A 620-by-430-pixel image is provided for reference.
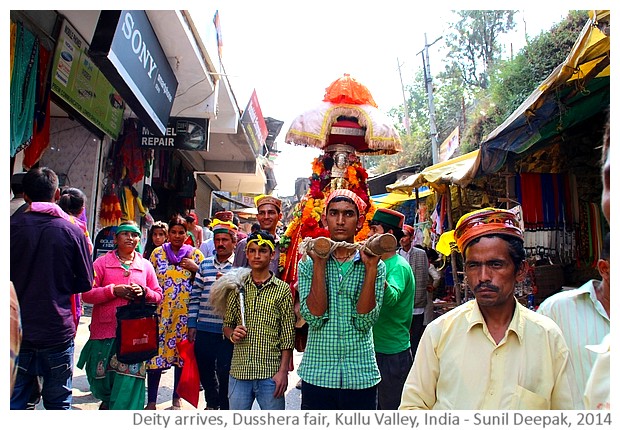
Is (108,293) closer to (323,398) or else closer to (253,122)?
(323,398)

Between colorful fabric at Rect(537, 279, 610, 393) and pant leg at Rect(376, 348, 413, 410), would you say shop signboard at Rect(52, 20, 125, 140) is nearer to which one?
pant leg at Rect(376, 348, 413, 410)

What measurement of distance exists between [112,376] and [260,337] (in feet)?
5.54

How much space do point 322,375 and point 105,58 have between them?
2721 millimetres

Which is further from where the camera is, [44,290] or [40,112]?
[40,112]

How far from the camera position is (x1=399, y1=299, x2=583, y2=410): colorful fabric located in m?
1.61

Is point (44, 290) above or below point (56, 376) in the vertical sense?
above

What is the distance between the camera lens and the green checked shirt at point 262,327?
2.87m

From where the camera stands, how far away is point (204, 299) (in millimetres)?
4004

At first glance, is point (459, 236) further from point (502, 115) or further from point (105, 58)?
point (502, 115)

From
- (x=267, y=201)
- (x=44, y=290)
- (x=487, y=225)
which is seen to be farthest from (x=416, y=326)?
(x=44, y=290)

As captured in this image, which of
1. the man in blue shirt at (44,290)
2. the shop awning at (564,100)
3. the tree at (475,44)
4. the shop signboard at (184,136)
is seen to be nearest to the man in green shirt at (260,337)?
the man in blue shirt at (44,290)

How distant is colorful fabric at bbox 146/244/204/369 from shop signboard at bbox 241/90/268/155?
4798 millimetres
